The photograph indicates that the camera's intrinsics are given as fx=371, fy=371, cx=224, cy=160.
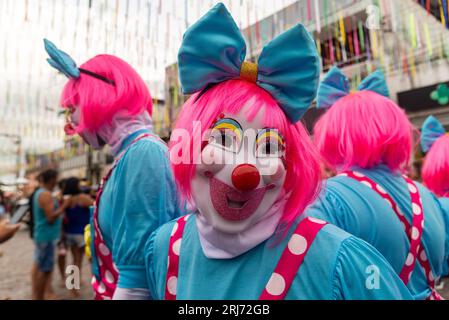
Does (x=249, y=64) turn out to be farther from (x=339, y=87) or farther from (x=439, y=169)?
(x=439, y=169)

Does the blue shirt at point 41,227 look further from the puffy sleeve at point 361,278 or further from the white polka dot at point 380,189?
the puffy sleeve at point 361,278

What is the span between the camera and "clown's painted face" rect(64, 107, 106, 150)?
1487mm

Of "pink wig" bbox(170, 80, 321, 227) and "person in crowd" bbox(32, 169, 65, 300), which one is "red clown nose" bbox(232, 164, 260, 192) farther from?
"person in crowd" bbox(32, 169, 65, 300)

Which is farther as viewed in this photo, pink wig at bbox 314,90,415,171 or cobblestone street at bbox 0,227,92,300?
cobblestone street at bbox 0,227,92,300

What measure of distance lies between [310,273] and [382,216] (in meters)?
0.67

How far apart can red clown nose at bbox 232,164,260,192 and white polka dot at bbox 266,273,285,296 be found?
181mm

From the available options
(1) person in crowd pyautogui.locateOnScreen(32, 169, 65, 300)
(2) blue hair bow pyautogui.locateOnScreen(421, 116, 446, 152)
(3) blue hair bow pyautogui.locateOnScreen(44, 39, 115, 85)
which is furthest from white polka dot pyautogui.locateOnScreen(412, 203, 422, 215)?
(1) person in crowd pyautogui.locateOnScreen(32, 169, 65, 300)

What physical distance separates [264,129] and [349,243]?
29 centimetres

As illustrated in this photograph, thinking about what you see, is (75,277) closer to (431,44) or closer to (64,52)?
(64,52)

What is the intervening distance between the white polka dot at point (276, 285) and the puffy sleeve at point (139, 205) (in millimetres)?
532

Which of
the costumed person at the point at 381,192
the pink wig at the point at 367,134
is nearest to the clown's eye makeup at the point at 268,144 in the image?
the costumed person at the point at 381,192

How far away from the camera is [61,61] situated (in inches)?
56.4

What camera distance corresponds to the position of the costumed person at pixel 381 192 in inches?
49.6

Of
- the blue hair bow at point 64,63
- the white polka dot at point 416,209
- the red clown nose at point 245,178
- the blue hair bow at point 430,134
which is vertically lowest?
the white polka dot at point 416,209
